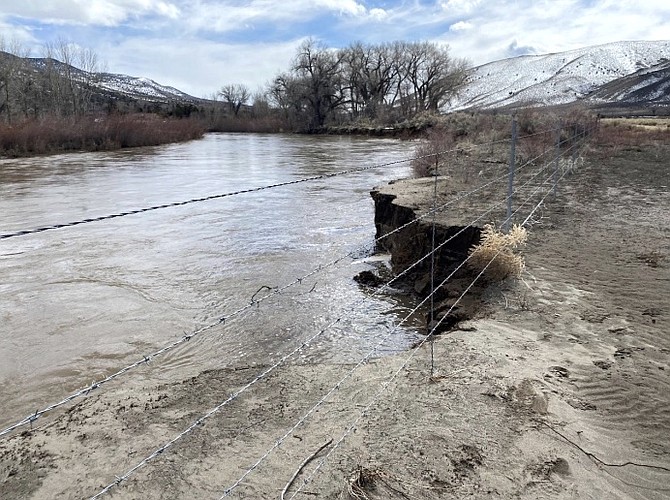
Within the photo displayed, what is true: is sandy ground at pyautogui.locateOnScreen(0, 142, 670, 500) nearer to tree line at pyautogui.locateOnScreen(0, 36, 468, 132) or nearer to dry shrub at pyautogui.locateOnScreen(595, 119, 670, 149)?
dry shrub at pyautogui.locateOnScreen(595, 119, 670, 149)

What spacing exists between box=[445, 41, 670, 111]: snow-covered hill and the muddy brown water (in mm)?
77140

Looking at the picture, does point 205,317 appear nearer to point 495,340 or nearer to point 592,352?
point 495,340

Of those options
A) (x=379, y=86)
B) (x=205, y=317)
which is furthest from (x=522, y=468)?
(x=379, y=86)

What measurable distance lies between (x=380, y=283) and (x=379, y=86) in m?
66.5

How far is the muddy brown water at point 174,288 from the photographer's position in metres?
5.82

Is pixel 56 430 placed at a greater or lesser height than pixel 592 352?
lesser

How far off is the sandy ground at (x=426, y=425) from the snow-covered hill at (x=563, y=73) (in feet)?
278

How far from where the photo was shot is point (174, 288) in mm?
8297

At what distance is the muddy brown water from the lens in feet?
19.1

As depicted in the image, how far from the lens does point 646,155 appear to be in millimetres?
16359

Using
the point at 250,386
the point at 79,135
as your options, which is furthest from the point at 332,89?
the point at 250,386

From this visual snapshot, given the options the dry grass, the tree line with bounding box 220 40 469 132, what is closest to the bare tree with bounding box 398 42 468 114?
the tree line with bounding box 220 40 469 132

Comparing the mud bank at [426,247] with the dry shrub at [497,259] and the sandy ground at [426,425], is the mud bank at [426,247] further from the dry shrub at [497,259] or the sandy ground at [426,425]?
the sandy ground at [426,425]

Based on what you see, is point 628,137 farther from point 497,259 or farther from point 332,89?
point 332,89
